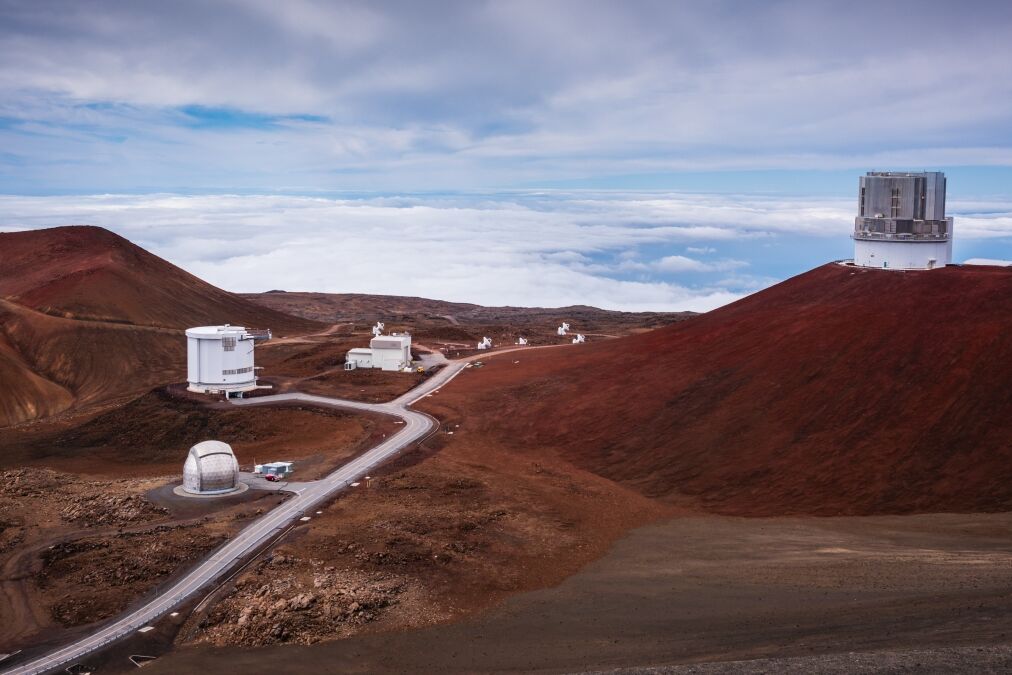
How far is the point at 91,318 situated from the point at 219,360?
42.5 m

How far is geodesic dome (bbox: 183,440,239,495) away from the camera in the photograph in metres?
45.1

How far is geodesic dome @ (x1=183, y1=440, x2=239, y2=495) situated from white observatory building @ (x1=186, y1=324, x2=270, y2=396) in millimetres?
18983

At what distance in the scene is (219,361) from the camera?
64500 mm

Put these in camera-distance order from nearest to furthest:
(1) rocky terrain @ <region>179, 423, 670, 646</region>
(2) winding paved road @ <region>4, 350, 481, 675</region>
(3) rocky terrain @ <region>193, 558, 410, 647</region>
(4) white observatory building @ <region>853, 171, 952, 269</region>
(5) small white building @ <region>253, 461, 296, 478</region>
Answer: (2) winding paved road @ <region>4, 350, 481, 675</region>
(3) rocky terrain @ <region>193, 558, 410, 647</region>
(1) rocky terrain @ <region>179, 423, 670, 646</region>
(5) small white building @ <region>253, 461, 296, 478</region>
(4) white observatory building @ <region>853, 171, 952, 269</region>

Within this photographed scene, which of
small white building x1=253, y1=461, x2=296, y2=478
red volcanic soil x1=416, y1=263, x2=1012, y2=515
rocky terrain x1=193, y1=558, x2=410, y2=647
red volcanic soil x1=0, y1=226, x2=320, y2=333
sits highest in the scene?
red volcanic soil x1=0, y1=226, x2=320, y2=333

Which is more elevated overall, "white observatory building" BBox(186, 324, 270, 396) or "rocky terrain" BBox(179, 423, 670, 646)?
"white observatory building" BBox(186, 324, 270, 396)

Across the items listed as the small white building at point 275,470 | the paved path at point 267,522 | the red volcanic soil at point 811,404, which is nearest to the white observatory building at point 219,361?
the paved path at point 267,522

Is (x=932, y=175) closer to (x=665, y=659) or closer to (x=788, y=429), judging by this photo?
(x=788, y=429)

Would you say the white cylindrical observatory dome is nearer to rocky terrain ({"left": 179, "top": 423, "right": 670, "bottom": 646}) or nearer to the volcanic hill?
rocky terrain ({"left": 179, "top": 423, "right": 670, "bottom": 646})

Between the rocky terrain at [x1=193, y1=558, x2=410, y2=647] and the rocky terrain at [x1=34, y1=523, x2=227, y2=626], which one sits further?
the rocky terrain at [x1=34, y1=523, x2=227, y2=626]

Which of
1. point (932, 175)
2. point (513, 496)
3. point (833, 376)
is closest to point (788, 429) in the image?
point (833, 376)

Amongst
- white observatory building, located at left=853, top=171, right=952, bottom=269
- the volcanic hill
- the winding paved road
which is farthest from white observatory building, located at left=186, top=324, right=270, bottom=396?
white observatory building, located at left=853, top=171, right=952, bottom=269

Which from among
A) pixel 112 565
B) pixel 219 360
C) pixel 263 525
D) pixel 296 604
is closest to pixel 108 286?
pixel 219 360

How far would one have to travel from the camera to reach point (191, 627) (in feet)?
103
